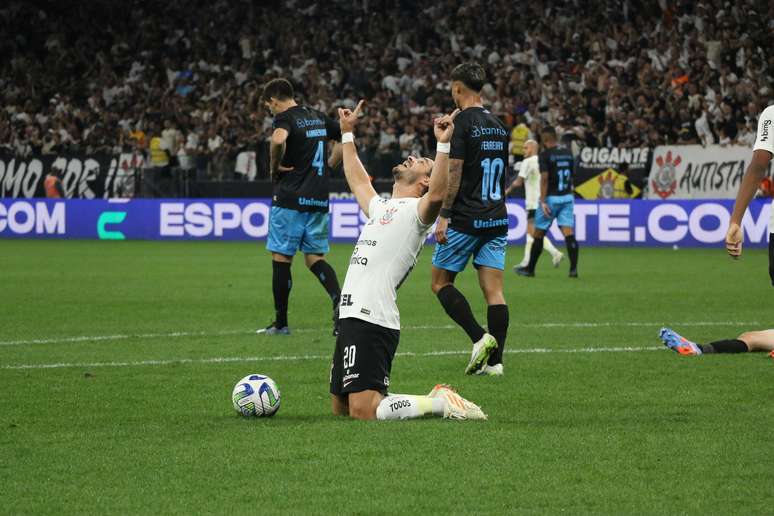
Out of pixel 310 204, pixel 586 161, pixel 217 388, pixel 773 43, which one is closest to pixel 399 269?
pixel 217 388

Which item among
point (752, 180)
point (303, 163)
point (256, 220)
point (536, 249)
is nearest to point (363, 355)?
point (752, 180)

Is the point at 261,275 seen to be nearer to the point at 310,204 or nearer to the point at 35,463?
the point at 310,204

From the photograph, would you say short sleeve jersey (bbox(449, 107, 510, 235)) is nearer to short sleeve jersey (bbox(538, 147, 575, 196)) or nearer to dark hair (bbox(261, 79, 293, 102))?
dark hair (bbox(261, 79, 293, 102))

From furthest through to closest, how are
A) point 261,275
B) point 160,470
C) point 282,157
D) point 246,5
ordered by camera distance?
point 246,5, point 261,275, point 282,157, point 160,470

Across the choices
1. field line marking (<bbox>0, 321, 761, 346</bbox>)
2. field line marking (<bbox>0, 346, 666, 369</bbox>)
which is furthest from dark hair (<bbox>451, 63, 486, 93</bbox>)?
field line marking (<bbox>0, 321, 761, 346</bbox>)

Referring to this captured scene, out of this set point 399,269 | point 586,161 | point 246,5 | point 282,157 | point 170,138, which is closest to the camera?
point 399,269

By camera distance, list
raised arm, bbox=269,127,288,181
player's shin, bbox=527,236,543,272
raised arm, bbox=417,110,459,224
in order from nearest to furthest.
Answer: raised arm, bbox=417,110,459,224
raised arm, bbox=269,127,288,181
player's shin, bbox=527,236,543,272

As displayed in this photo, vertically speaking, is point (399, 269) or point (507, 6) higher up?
point (507, 6)

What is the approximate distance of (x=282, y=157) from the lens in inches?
470

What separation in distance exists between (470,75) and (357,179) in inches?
72.8

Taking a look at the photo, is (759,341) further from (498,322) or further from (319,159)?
(319,159)

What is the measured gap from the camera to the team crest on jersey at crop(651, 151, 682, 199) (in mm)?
27094

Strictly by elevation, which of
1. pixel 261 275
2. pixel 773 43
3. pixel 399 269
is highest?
pixel 773 43

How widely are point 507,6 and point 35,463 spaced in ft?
99.7
